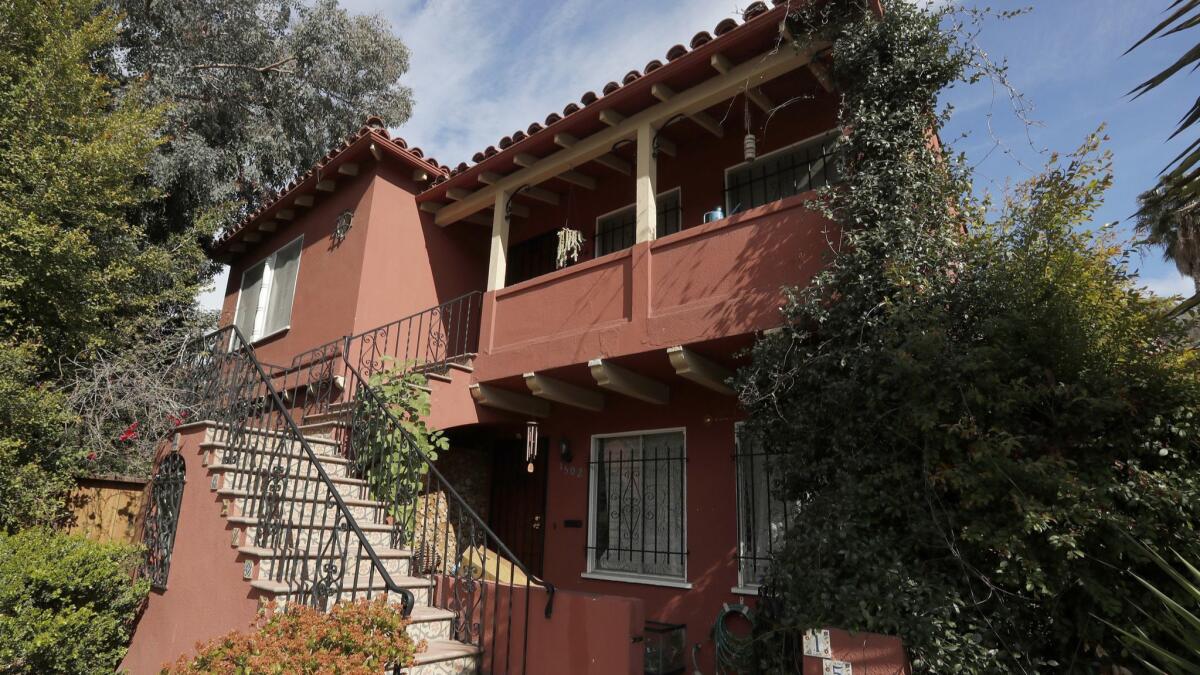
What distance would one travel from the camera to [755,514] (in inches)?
245

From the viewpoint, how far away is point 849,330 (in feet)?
15.0

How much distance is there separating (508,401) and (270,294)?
569 centimetres

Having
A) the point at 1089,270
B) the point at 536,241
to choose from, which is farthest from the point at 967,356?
the point at 536,241

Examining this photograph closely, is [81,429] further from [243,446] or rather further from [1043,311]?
[1043,311]

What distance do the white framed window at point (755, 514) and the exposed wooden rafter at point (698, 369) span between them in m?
0.46

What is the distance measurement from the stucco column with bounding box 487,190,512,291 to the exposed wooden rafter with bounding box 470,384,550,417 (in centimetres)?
121

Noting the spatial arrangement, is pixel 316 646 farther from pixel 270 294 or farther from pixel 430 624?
pixel 270 294

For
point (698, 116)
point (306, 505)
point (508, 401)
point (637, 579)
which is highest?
point (698, 116)

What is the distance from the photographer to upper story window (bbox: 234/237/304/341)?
10.2m

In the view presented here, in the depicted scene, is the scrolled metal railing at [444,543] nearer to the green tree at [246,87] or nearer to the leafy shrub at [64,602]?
the leafy shrub at [64,602]

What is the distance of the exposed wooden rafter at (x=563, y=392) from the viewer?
685cm

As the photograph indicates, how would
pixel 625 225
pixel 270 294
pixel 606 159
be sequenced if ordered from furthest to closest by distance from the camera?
pixel 270 294
pixel 625 225
pixel 606 159

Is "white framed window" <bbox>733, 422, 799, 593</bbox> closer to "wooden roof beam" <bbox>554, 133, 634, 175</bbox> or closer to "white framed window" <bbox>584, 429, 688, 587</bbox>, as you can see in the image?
"white framed window" <bbox>584, 429, 688, 587</bbox>

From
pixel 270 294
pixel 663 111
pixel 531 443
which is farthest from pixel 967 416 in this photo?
pixel 270 294
